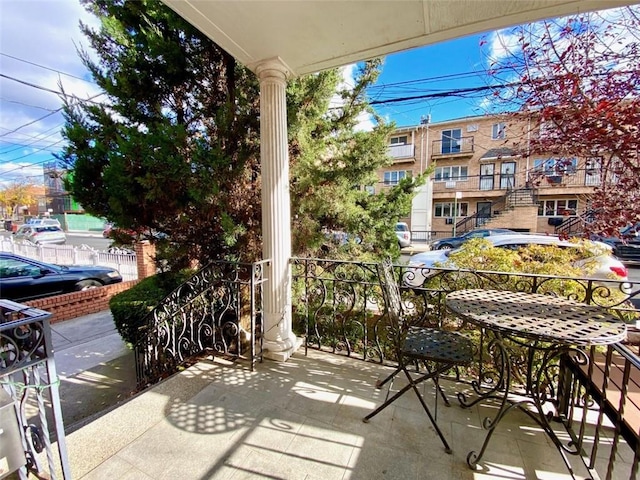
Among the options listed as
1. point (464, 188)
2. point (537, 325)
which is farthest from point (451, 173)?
point (537, 325)

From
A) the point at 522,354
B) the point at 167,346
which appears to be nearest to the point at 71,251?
the point at 167,346

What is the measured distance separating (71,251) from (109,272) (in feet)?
10.2

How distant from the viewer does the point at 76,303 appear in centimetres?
521

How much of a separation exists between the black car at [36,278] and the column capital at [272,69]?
5.60 metres

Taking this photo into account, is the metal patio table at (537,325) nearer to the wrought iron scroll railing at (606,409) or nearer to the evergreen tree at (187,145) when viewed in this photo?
the wrought iron scroll railing at (606,409)

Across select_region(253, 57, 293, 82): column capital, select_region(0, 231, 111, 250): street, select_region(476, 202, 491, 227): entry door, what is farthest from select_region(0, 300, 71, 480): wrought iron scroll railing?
select_region(476, 202, 491, 227): entry door

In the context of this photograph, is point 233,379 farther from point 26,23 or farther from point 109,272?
point 109,272

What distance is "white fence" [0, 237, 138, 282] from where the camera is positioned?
7207 mm

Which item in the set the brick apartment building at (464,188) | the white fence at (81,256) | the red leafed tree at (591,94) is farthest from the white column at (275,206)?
the brick apartment building at (464,188)

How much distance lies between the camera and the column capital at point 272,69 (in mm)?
2289

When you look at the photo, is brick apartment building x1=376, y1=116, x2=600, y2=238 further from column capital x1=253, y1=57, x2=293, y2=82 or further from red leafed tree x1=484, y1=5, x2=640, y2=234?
column capital x1=253, y1=57, x2=293, y2=82

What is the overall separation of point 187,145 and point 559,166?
351 centimetres

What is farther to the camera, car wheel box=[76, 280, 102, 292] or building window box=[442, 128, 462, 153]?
building window box=[442, 128, 462, 153]

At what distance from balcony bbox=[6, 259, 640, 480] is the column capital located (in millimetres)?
2194
